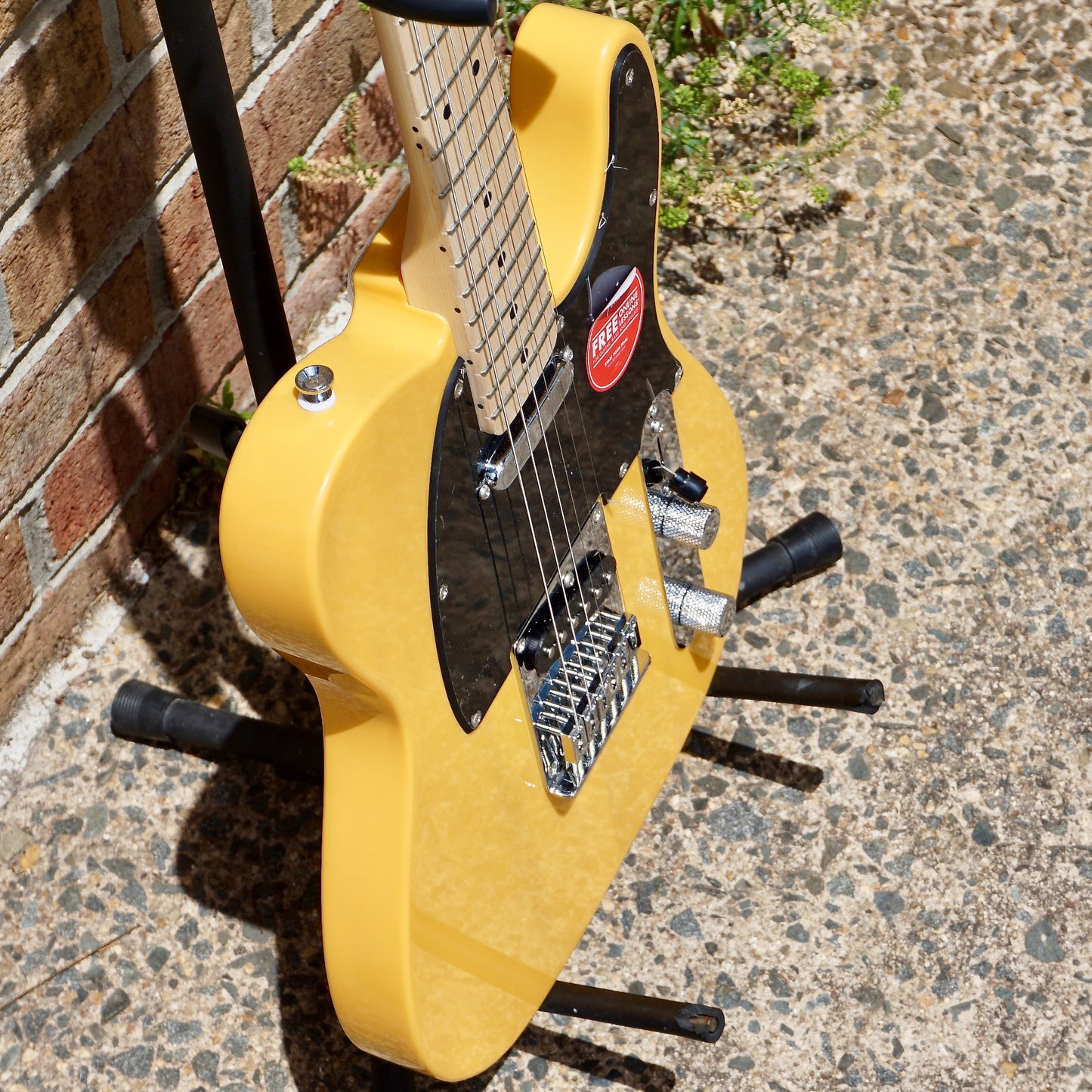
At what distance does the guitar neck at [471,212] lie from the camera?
2.44 ft

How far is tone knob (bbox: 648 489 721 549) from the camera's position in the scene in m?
1.13

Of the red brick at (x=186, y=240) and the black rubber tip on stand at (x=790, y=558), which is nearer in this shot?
the red brick at (x=186, y=240)

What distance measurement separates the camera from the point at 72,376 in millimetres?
1213

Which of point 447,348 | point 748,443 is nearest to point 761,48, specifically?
point 748,443

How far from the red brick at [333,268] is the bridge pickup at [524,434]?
24.2 inches

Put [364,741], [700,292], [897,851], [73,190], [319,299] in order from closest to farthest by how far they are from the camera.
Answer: [364,741] < [73,190] < [897,851] < [319,299] < [700,292]

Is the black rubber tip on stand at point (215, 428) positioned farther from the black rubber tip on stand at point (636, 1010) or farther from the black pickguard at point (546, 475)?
the black rubber tip on stand at point (636, 1010)

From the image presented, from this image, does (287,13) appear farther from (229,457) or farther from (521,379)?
(521,379)

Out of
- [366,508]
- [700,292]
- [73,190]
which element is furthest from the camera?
[700,292]

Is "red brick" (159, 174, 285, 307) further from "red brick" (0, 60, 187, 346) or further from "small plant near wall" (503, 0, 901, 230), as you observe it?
"small plant near wall" (503, 0, 901, 230)

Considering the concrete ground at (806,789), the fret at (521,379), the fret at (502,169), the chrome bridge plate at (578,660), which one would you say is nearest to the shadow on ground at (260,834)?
the concrete ground at (806,789)

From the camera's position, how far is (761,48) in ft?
5.81

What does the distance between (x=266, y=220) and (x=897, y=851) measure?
873 mm

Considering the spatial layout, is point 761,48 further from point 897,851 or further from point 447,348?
point 447,348
